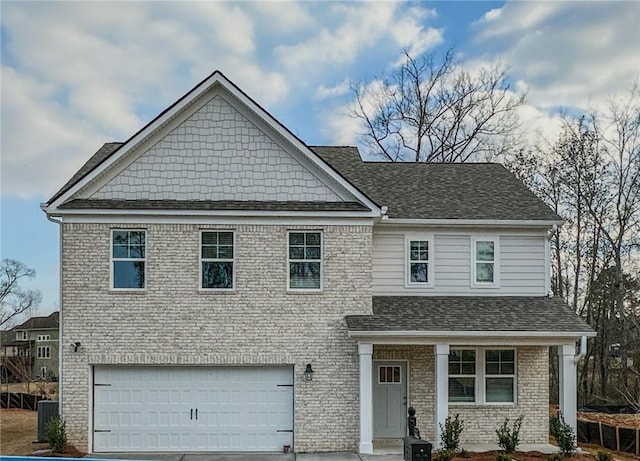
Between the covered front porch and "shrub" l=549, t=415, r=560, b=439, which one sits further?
the covered front porch

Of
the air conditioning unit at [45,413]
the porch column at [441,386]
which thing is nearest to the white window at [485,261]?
the porch column at [441,386]

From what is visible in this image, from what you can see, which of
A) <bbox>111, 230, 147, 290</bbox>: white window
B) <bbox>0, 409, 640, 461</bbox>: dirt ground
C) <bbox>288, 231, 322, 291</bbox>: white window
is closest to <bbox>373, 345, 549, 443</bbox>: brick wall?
<bbox>0, 409, 640, 461</bbox>: dirt ground

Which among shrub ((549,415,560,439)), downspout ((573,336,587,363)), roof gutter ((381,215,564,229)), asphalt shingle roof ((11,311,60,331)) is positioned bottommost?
asphalt shingle roof ((11,311,60,331))

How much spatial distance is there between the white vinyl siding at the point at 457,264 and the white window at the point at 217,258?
3875 mm

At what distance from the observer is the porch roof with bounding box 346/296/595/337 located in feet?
51.7

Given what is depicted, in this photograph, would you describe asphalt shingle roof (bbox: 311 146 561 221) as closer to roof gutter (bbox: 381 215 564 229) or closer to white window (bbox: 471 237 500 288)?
roof gutter (bbox: 381 215 564 229)

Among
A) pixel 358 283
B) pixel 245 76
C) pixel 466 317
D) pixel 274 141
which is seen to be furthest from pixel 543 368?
pixel 245 76

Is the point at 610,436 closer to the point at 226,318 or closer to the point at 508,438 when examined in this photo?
the point at 508,438

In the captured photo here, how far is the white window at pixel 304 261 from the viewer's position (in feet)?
53.7

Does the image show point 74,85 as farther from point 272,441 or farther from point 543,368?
point 543,368

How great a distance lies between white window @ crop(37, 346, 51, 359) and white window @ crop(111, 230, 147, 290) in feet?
109

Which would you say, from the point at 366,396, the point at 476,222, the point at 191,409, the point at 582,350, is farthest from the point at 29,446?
the point at 582,350

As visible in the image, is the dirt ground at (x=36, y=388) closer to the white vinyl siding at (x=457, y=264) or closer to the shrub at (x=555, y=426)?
the white vinyl siding at (x=457, y=264)

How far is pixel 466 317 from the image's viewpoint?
1638 centimetres
